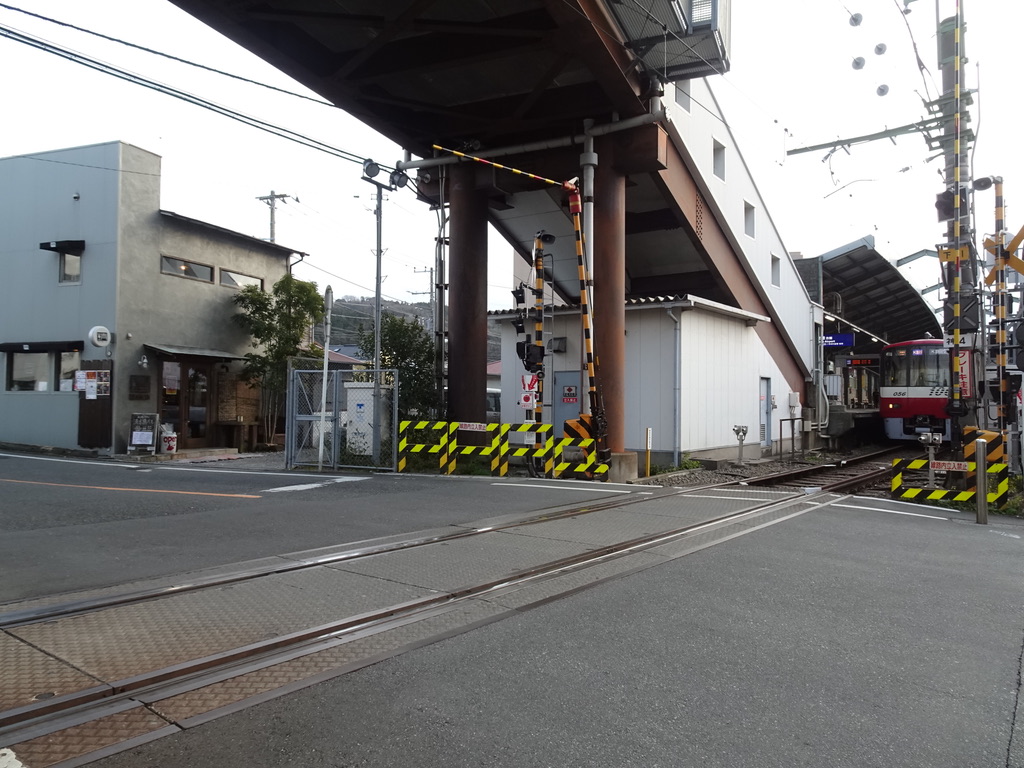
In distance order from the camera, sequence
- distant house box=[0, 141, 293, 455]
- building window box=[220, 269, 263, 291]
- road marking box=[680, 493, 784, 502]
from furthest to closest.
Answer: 1. building window box=[220, 269, 263, 291]
2. distant house box=[0, 141, 293, 455]
3. road marking box=[680, 493, 784, 502]

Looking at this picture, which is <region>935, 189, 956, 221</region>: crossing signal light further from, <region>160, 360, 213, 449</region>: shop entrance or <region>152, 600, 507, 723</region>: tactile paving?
<region>160, 360, 213, 449</region>: shop entrance

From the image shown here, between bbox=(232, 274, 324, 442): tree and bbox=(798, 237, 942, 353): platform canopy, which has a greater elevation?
bbox=(798, 237, 942, 353): platform canopy

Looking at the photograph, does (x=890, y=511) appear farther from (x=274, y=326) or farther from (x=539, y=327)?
(x=274, y=326)

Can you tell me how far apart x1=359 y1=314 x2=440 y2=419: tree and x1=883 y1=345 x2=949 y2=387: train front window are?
56.9 ft

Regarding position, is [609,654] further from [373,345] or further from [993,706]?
[373,345]

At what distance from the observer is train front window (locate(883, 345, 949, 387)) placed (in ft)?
79.3

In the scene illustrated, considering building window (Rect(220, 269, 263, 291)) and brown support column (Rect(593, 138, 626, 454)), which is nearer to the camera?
brown support column (Rect(593, 138, 626, 454))

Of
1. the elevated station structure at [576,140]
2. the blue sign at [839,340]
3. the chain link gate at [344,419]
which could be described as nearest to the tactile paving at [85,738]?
the elevated station structure at [576,140]

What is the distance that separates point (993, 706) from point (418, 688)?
3.00 metres

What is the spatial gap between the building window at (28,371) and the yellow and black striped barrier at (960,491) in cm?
2197

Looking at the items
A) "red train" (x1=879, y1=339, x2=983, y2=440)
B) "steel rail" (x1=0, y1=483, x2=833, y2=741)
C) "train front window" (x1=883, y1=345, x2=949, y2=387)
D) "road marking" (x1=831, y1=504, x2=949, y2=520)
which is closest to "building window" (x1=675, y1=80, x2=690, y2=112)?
"road marking" (x1=831, y1=504, x2=949, y2=520)

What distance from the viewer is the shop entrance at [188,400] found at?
2077cm

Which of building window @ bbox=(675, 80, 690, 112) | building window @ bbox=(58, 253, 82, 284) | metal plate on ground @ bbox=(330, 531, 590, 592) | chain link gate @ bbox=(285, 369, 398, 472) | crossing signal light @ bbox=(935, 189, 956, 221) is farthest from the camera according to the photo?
building window @ bbox=(58, 253, 82, 284)

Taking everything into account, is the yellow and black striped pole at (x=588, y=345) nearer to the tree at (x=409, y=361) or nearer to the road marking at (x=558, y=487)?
the road marking at (x=558, y=487)
